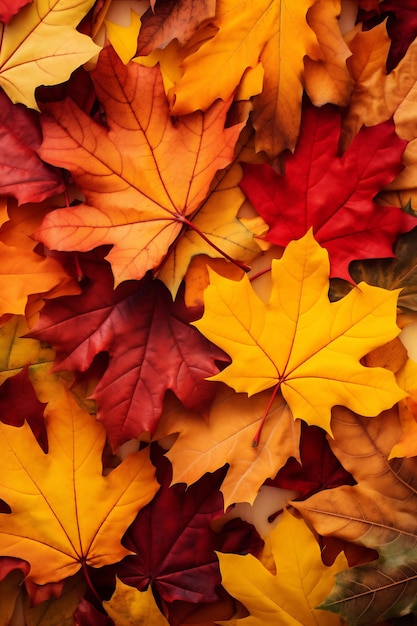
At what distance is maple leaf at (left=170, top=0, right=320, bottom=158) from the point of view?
2.38 ft

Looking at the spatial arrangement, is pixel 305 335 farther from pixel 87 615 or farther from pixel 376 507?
pixel 87 615

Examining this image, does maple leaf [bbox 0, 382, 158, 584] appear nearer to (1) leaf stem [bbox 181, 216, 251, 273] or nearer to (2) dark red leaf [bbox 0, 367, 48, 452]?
(2) dark red leaf [bbox 0, 367, 48, 452]

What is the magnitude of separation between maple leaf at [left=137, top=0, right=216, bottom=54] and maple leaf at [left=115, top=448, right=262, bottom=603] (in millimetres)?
501

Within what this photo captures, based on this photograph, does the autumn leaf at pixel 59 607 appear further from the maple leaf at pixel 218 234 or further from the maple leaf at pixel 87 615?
the maple leaf at pixel 218 234

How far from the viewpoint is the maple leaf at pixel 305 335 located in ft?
2.31

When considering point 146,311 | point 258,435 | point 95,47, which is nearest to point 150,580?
point 258,435

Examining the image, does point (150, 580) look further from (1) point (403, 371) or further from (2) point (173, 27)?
(2) point (173, 27)

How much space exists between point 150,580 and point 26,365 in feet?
0.98

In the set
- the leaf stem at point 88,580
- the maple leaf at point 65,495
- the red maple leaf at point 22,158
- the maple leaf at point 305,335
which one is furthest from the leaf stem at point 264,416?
the red maple leaf at point 22,158

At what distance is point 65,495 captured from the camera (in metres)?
0.74

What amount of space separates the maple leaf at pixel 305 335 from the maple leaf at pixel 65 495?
17cm

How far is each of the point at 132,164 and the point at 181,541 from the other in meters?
0.45

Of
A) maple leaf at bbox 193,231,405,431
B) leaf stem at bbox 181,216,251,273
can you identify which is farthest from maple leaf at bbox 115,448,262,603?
leaf stem at bbox 181,216,251,273

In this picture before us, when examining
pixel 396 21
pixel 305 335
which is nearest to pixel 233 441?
pixel 305 335
